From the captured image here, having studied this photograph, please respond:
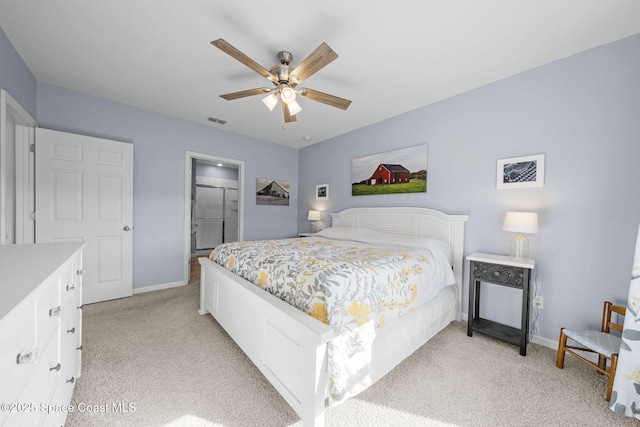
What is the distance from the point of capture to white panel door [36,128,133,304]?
2.76m

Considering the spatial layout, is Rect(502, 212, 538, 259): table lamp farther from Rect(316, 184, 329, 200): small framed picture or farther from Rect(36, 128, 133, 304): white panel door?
Rect(36, 128, 133, 304): white panel door

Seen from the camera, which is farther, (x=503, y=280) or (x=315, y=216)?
(x=315, y=216)

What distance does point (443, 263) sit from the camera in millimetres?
2475

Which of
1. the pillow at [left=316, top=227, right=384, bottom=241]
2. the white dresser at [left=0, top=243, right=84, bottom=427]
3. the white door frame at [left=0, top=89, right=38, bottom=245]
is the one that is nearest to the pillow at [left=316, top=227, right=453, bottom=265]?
the pillow at [left=316, top=227, right=384, bottom=241]

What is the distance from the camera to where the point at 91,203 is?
119 inches

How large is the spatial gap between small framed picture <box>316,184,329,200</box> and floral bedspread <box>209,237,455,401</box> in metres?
2.26

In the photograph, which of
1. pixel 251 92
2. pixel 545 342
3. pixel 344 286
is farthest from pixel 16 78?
pixel 545 342

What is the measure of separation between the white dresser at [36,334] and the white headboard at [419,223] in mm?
3078

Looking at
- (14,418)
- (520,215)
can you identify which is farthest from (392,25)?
(14,418)

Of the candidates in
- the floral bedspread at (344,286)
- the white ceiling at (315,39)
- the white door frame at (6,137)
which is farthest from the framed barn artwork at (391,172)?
the white door frame at (6,137)

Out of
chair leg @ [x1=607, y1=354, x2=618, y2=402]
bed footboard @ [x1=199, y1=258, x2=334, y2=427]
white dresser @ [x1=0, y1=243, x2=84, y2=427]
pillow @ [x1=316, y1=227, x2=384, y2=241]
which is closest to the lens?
white dresser @ [x1=0, y1=243, x2=84, y2=427]

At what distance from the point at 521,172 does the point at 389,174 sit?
58.9 inches

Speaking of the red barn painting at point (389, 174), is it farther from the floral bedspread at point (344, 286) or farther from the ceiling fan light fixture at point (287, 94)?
the ceiling fan light fixture at point (287, 94)

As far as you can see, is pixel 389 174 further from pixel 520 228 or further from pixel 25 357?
pixel 25 357
